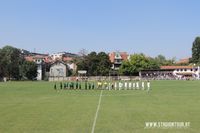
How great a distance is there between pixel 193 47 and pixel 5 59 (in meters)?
75.3

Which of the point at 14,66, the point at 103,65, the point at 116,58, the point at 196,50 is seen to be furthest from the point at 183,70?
the point at 14,66

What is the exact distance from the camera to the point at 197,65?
17138 centimetres

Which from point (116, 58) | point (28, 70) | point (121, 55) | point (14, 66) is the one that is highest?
point (121, 55)

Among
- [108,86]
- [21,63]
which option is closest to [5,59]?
[21,63]

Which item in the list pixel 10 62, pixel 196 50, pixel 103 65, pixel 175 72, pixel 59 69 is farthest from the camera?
pixel 175 72

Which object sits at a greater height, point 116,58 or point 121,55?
point 121,55

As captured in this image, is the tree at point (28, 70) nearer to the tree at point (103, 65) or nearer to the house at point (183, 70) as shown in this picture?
the tree at point (103, 65)

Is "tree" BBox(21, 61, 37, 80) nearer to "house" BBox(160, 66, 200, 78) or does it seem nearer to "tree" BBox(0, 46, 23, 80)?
"tree" BBox(0, 46, 23, 80)

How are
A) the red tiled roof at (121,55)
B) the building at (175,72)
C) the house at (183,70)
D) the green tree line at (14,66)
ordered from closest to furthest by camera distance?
the green tree line at (14,66) < the building at (175,72) < the house at (183,70) < the red tiled roof at (121,55)

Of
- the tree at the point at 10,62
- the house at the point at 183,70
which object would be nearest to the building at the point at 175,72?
the house at the point at 183,70

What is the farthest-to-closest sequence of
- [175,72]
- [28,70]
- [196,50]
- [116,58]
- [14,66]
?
[116,58]
[175,72]
[196,50]
[28,70]
[14,66]

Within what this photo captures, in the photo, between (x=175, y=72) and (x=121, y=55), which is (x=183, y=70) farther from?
(x=121, y=55)

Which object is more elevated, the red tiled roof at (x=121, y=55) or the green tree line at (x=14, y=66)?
the red tiled roof at (x=121, y=55)

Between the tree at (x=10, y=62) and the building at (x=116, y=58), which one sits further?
the building at (x=116, y=58)
